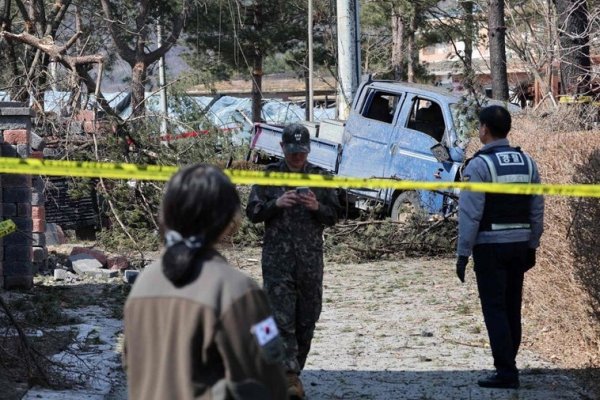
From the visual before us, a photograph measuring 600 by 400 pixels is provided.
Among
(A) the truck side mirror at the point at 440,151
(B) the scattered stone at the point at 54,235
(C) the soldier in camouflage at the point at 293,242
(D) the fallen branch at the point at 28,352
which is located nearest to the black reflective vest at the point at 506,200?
(C) the soldier in camouflage at the point at 293,242

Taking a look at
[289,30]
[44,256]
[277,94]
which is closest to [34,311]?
[44,256]

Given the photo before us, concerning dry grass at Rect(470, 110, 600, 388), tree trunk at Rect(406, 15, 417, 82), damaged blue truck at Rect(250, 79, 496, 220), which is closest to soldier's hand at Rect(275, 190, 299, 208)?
dry grass at Rect(470, 110, 600, 388)

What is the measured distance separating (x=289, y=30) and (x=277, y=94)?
90.2 feet

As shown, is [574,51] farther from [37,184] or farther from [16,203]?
[16,203]

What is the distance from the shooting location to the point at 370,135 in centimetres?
1544

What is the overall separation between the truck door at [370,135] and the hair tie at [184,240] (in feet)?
39.1

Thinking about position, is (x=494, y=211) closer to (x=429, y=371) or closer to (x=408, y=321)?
(x=429, y=371)

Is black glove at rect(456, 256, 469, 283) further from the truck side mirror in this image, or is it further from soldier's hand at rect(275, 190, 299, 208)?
the truck side mirror

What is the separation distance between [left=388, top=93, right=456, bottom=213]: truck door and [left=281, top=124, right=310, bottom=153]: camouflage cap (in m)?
7.75

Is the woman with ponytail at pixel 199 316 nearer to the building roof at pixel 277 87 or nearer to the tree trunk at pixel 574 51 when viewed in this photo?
the tree trunk at pixel 574 51

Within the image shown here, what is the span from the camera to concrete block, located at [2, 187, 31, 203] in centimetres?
1068

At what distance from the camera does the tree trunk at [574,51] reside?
42.6 feet

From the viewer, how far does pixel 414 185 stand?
541 centimetres

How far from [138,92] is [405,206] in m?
4.81
